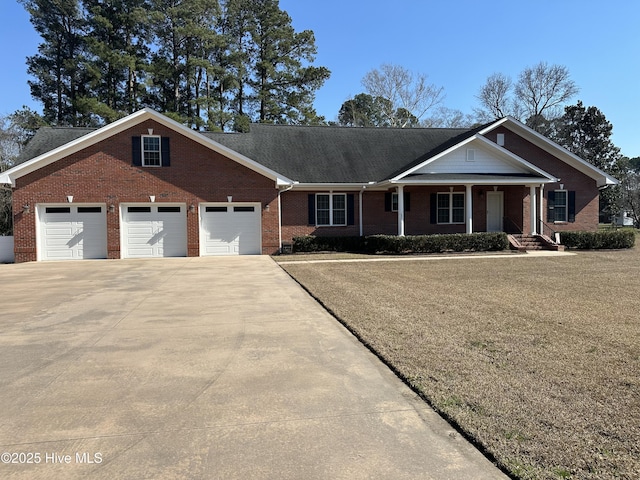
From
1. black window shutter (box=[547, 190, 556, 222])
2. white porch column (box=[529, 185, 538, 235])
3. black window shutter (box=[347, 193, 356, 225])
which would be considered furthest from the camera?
black window shutter (box=[547, 190, 556, 222])

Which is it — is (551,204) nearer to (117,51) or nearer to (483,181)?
(483,181)

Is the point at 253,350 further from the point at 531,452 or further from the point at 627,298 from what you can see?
the point at 627,298

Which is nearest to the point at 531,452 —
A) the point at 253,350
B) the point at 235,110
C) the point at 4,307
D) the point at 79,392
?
the point at 253,350

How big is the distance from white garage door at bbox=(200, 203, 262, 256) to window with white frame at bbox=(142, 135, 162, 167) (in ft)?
8.65

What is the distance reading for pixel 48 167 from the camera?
17.1m

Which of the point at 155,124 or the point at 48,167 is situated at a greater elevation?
the point at 155,124

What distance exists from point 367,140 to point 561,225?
11.3 m

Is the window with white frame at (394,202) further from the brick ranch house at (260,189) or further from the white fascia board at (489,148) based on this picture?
the white fascia board at (489,148)

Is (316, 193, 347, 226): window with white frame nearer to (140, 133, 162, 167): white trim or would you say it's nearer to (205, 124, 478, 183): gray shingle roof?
(205, 124, 478, 183): gray shingle roof

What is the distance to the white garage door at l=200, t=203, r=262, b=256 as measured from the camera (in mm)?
18609

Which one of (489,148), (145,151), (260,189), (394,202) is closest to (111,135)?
(145,151)

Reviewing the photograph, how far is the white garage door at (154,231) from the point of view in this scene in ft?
58.7

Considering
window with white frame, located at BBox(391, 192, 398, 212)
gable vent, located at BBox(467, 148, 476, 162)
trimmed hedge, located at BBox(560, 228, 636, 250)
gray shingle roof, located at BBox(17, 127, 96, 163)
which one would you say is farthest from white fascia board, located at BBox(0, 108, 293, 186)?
trimmed hedge, located at BBox(560, 228, 636, 250)

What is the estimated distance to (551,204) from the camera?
22.8 metres
